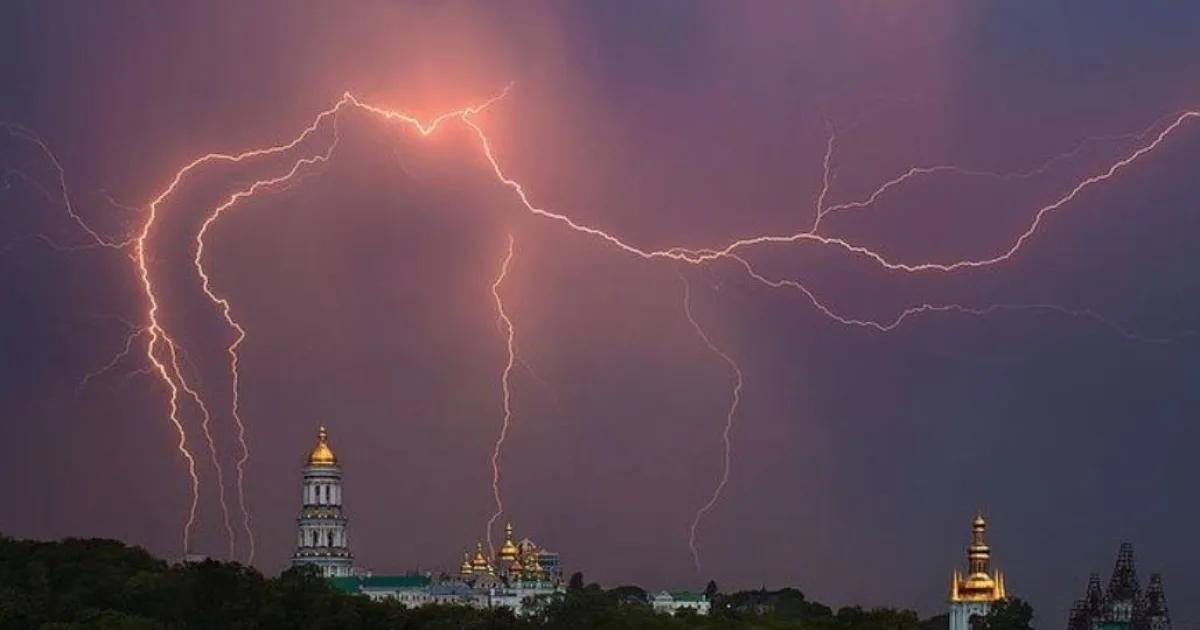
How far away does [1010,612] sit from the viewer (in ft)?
282

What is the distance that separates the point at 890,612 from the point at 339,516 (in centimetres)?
4520

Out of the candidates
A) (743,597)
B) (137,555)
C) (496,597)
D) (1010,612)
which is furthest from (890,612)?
(743,597)

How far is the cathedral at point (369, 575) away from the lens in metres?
Result: 108

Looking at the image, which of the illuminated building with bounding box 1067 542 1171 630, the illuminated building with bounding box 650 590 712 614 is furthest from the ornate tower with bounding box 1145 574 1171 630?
the illuminated building with bounding box 650 590 712 614

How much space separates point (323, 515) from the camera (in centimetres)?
10994

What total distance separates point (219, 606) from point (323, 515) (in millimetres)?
48021

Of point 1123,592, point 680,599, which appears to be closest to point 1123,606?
point 1123,592

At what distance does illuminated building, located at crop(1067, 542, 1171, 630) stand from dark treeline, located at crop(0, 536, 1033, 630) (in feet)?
44.0

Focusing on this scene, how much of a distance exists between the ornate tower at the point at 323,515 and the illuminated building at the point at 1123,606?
118ft

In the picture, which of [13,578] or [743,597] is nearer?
[13,578]

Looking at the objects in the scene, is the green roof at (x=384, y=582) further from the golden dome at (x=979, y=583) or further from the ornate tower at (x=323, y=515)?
the golden dome at (x=979, y=583)

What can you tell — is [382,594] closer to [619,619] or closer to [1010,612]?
[1010,612]

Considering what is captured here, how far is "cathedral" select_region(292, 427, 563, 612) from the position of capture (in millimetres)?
107938

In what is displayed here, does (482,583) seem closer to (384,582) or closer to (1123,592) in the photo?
(384,582)
